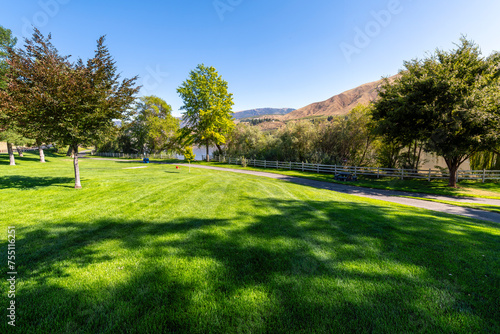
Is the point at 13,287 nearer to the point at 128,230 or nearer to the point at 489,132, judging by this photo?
the point at 128,230

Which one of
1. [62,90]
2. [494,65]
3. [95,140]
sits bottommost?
→ [95,140]

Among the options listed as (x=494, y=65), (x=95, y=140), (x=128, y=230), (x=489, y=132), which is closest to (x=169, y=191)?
(x=128, y=230)

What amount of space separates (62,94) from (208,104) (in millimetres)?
27450

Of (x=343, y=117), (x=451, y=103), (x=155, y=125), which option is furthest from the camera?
(x=155, y=125)

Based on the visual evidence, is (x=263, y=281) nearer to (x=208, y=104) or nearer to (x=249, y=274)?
(x=249, y=274)

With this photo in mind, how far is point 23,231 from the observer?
14.8 feet

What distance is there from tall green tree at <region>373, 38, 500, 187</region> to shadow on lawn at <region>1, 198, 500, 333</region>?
482 inches

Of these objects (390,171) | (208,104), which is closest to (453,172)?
(390,171)

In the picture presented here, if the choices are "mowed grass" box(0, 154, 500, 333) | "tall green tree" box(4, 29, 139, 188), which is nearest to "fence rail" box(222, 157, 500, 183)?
"mowed grass" box(0, 154, 500, 333)

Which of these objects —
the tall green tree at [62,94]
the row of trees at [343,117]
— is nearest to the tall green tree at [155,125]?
the row of trees at [343,117]

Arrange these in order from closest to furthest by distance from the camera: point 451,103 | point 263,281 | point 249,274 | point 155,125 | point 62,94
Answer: point 263,281
point 249,274
point 62,94
point 451,103
point 155,125

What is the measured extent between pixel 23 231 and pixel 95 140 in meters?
6.95

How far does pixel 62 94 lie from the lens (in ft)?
26.4

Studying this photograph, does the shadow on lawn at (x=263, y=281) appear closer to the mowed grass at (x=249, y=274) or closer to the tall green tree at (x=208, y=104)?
the mowed grass at (x=249, y=274)
